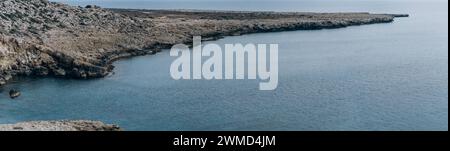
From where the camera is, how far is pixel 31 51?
78.2 m

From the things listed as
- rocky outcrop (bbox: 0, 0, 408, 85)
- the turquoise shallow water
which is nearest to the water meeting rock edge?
rocky outcrop (bbox: 0, 0, 408, 85)

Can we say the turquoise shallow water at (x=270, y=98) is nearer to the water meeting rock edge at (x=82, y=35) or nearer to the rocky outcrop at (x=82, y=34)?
the water meeting rock edge at (x=82, y=35)

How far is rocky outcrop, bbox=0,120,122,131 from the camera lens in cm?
4641

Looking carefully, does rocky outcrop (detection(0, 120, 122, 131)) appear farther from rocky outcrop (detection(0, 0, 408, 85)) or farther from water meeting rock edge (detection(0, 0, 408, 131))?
rocky outcrop (detection(0, 0, 408, 85))

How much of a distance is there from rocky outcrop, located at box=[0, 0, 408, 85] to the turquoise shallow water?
3079 millimetres

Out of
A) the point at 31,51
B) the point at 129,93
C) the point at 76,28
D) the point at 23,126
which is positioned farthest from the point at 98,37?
the point at 23,126

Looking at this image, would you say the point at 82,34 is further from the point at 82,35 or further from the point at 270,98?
the point at 270,98

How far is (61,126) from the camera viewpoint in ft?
158

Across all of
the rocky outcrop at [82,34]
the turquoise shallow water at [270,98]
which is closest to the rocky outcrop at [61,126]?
the turquoise shallow water at [270,98]

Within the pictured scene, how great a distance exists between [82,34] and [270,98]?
4346cm

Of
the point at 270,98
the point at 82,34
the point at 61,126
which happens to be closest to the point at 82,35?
the point at 82,34

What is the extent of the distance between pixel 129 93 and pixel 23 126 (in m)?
20.3

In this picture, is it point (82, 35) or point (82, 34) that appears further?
point (82, 34)
